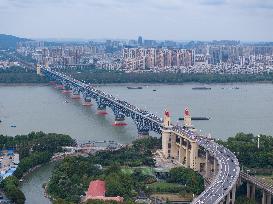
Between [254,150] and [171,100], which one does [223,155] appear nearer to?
[254,150]

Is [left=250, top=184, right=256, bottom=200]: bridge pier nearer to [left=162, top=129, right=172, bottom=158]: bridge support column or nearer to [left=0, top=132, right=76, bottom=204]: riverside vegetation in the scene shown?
[left=162, top=129, right=172, bottom=158]: bridge support column

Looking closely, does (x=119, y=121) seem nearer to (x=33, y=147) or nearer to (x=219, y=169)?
(x=33, y=147)

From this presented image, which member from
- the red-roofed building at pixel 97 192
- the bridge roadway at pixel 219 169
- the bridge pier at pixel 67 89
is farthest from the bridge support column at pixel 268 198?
the bridge pier at pixel 67 89

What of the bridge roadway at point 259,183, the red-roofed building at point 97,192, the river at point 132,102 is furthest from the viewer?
the river at point 132,102

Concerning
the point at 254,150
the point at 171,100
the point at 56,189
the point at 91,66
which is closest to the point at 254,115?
the point at 171,100

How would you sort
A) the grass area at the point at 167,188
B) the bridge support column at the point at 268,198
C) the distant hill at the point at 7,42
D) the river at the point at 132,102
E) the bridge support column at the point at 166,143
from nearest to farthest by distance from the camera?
the bridge support column at the point at 268,198 → the grass area at the point at 167,188 → the bridge support column at the point at 166,143 → the river at the point at 132,102 → the distant hill at the point at 7,42

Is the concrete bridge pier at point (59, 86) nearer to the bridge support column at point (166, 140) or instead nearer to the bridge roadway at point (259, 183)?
the bridge support column at point (166, 140)

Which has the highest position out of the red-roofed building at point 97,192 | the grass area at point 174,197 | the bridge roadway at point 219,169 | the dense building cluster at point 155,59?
the dense building cluster at point 155,59

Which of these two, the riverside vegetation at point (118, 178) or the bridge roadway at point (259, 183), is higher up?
the bridge roadway at point (259, 183)
